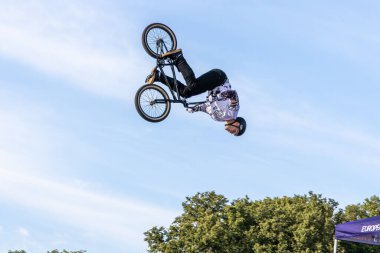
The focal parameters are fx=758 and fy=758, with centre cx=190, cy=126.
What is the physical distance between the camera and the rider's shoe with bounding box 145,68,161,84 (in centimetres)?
1686

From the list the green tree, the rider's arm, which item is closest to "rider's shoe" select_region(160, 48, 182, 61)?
the rider's arm

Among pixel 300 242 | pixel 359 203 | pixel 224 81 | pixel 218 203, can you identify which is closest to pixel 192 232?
pixel 218 203

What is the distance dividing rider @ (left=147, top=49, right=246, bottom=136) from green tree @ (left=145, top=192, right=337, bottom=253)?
30118 millimetres

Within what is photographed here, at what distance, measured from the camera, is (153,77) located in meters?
16.9

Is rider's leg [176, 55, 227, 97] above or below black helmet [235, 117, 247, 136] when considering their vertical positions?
above

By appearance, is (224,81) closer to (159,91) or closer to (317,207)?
(159,91)

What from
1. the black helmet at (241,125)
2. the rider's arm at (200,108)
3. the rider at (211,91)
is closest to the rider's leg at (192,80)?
the rider at (211,91)

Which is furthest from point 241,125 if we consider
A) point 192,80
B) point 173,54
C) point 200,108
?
point 173,54

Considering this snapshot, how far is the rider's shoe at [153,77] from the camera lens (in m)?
16.9

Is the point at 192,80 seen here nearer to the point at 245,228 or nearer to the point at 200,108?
the point at 200,108

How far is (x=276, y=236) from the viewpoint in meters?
47.7

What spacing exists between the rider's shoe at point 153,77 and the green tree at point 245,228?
101 ft

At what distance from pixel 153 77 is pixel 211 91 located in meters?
1.39

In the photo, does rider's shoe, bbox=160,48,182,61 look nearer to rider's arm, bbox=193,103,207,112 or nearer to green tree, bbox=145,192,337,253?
rider's arm, bbox=193,103,207,112
